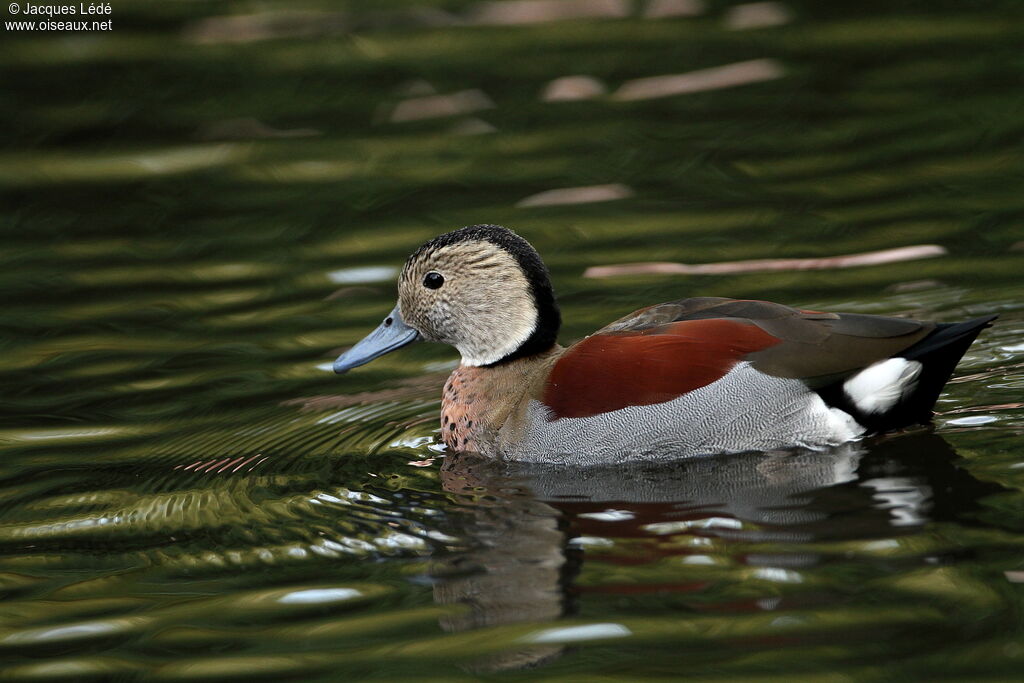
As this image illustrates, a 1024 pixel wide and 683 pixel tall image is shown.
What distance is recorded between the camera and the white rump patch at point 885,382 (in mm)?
6766

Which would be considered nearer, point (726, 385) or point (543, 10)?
point (726, 385)

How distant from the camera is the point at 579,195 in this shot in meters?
10.7

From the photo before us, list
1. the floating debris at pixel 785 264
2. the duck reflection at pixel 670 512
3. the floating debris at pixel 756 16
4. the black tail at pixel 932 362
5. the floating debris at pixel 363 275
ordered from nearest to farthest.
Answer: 1. the duck reflection at pixel 670 512
2. the black tail at pixel 932 362
3. the floating debris at pixel 785 264
4. the floating debris at pixel 363 275
5. the floating debris at pixel 756 16

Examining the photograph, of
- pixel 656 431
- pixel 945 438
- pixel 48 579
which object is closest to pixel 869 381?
pixel 945 438

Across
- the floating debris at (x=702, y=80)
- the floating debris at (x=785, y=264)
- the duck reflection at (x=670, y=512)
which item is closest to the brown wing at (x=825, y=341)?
the duck reflection at (x=670, y=512)

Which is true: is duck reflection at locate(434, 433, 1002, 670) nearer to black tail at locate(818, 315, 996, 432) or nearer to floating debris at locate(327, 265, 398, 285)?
black tail at locate(818, 315, 996, 432)

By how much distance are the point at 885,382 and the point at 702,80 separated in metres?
6.17

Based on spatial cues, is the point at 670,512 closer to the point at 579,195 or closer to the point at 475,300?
the point at 475,300

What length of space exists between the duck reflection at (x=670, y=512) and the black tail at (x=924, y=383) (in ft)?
0.33

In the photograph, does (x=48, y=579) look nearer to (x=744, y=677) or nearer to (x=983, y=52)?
(x=744, y=677)

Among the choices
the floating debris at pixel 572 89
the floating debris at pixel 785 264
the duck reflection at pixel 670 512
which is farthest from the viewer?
the floating debris at pixel 572 89

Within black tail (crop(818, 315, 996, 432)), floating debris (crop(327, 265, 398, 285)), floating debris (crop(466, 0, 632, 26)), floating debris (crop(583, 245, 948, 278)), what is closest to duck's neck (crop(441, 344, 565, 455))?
black tail (crop(818, 315, 996, 432))

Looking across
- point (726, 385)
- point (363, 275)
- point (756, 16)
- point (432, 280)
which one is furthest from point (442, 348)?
point (756, 16)

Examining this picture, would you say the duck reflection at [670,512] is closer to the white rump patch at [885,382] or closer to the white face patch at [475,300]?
the white rump patch at [885,382]
